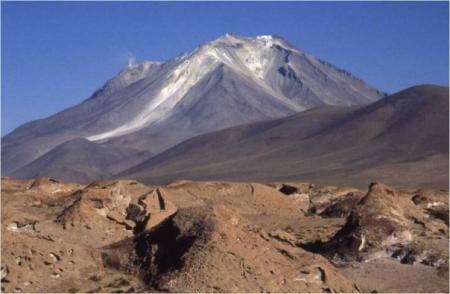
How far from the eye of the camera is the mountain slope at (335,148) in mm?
113250

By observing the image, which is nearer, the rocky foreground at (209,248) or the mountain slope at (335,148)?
the rocky foreground at (209,248)

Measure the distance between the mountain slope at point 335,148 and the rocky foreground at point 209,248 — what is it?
73661mm

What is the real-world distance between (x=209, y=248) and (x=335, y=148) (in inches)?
4984

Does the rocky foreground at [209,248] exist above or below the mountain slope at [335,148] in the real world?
below

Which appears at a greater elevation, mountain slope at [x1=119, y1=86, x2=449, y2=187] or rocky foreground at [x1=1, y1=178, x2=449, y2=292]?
mountain slope at [x1=119, y1=86, x2=449, y2=187]

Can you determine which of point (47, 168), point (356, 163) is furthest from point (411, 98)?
point (47, 168)

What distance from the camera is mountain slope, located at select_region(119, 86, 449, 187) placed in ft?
372

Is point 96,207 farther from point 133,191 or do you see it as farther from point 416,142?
point 416,142

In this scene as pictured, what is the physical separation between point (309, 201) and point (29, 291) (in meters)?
15.8

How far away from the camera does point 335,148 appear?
14012 centimetres

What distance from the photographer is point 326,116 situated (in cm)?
17338

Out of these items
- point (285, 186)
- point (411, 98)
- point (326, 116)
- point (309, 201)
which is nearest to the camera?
point (309, 201)

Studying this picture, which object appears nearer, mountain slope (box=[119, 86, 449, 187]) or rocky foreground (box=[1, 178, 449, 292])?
rocky foreground (box=[1, 178, 449, 292])

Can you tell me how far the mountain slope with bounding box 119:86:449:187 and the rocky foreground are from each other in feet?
242
